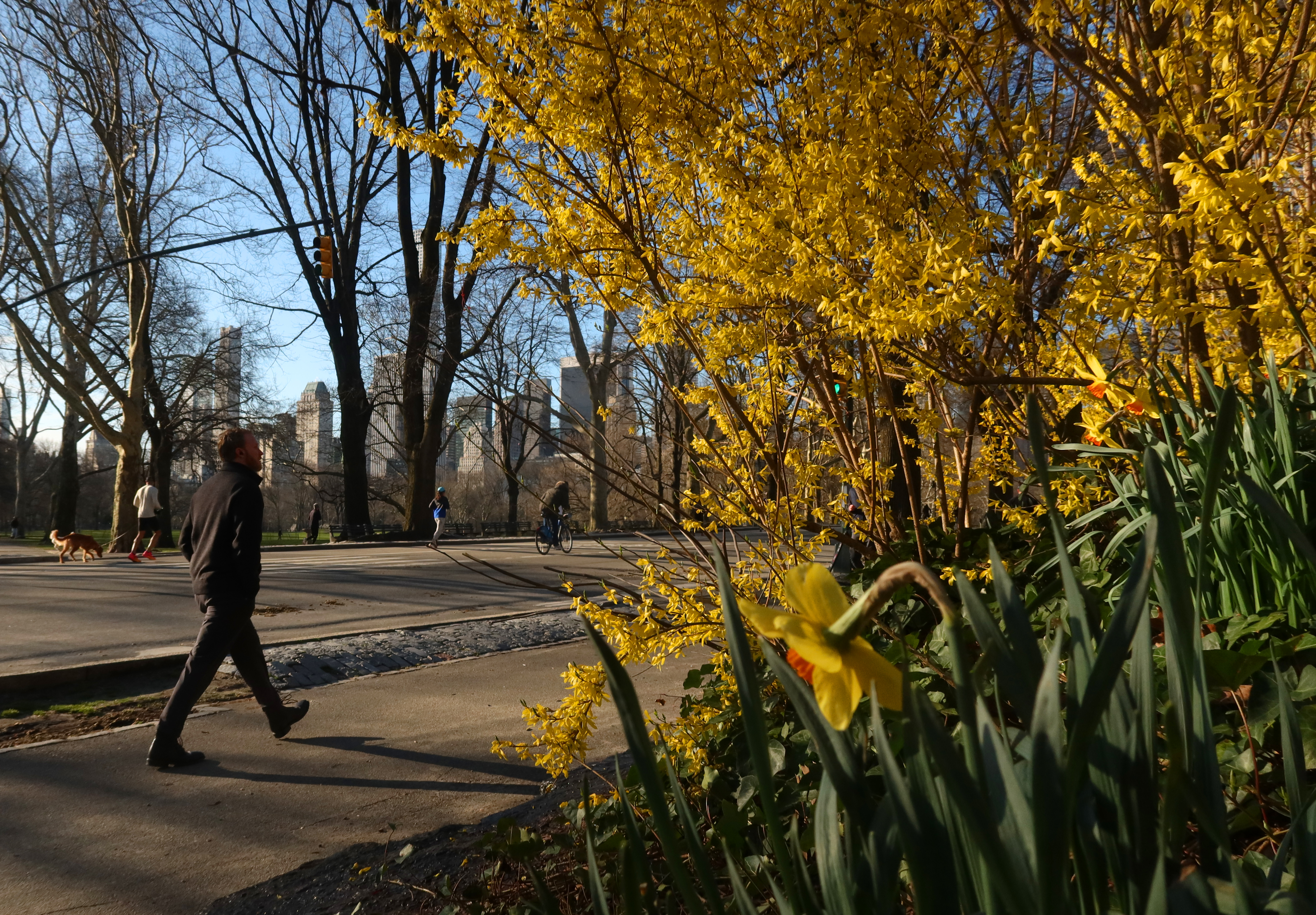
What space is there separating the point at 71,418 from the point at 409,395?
12.4 meters

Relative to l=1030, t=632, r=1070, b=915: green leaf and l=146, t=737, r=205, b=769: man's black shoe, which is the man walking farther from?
l=1030, t=632, r=1070, b=915: green leaf

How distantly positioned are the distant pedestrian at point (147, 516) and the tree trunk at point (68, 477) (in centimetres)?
984

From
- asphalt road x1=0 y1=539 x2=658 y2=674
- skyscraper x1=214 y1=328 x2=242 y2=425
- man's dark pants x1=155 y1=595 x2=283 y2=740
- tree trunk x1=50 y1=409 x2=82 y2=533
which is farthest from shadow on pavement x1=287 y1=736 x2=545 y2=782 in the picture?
skyscraper x1=214 y1=328 x2=242 y2=425

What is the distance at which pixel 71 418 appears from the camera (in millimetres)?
26922

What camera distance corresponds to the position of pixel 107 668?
561cm

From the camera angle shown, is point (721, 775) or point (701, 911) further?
point (721, 775)

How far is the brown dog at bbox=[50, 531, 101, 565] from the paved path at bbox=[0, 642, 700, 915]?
13382 mm

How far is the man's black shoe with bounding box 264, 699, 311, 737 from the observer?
441 centimetres

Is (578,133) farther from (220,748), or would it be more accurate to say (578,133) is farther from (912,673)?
(220,748)

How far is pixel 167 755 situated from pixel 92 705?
1475 millimetres

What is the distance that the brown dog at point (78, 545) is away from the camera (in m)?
15.9

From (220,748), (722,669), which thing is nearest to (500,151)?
(722,669)

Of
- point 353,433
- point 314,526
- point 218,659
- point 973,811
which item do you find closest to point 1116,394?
point 973,811

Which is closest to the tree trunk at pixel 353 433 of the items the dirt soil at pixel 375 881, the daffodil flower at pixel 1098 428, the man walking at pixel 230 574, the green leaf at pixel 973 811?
the man walking at pixel 230 574
